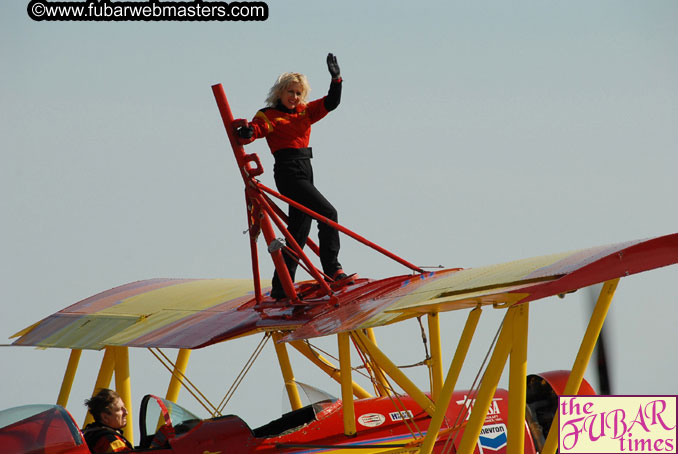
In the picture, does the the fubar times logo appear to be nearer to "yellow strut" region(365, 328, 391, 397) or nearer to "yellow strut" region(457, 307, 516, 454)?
"yellow strut" region(457, 307, 516, 454)

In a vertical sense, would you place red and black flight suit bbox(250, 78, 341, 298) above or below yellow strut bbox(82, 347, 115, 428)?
above

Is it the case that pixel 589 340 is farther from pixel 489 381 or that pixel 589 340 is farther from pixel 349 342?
pixel 349 342

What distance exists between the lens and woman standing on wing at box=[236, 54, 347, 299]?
33.9 feet

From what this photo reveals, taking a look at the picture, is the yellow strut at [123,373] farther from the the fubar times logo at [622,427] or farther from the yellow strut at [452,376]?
the the fubar times logo at [622,427]

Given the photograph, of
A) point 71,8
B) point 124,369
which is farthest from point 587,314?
point 71,8

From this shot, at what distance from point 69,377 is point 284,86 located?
14.4ft

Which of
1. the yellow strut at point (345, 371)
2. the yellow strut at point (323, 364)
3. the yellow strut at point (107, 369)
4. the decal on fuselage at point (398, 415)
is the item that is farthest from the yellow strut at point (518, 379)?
the yellow strut at point (107, 369)

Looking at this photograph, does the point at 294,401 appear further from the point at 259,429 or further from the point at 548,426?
the point at 548,426

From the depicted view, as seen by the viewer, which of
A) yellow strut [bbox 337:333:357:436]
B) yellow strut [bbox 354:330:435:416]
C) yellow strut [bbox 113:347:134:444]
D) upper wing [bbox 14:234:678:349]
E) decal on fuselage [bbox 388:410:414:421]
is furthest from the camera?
yellow strut [bbox 113:347:134:444]

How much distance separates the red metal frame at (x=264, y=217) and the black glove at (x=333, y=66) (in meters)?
0.98

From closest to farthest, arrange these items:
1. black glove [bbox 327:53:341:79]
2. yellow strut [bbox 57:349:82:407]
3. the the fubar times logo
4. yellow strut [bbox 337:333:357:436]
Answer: the the fubar times logo, yellow strut [bbox 337:333:357:436], black glove [bbox 327:53:341:79], yellow strut [bbox 57:349:82:407]

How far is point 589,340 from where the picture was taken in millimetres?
8148

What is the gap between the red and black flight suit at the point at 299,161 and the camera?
1034 cm

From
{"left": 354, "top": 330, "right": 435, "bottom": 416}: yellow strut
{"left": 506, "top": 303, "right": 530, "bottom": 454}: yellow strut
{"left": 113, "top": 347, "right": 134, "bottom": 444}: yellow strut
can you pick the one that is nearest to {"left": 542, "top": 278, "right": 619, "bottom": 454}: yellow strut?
{"left": 506, "top": 303, "right": 530, "bottom": 454}: yellow strut
